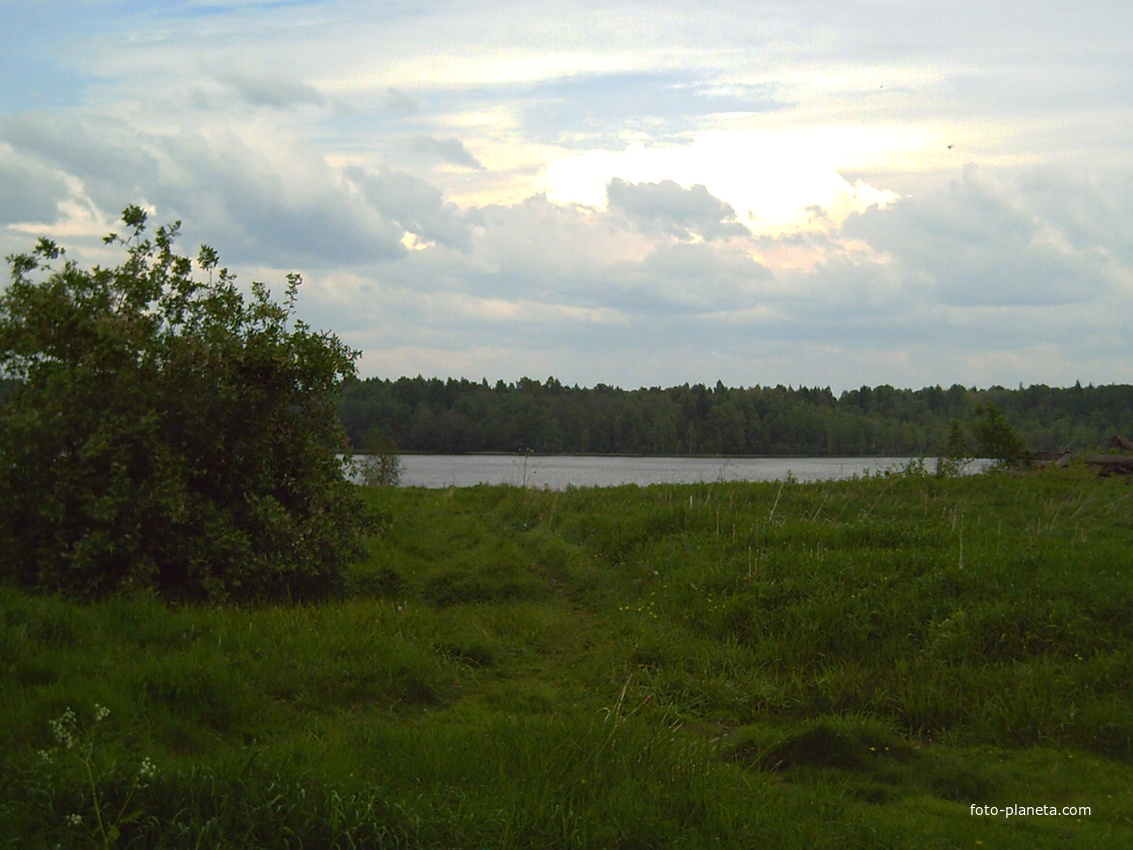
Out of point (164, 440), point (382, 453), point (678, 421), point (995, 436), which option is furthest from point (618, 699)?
point (678, 421)

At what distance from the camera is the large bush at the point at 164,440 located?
828cm

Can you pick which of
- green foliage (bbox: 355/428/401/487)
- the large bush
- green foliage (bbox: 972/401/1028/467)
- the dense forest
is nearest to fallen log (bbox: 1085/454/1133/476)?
green foliage (bbox: 972/401/1028/467)

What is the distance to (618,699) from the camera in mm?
7484

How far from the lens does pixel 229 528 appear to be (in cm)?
871

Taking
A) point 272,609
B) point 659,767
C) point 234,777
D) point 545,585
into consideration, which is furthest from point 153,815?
point 545,585

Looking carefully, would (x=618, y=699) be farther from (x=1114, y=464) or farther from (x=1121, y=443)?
(x=1121, y=443)

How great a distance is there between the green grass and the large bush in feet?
2.28

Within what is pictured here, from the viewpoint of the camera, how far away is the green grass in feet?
15.8

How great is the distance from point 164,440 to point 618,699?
5.01 metres

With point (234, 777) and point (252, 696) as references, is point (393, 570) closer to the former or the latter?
point (252, 696)

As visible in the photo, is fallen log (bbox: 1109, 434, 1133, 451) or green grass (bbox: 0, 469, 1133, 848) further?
fallen log (bbox: 1109, 434, 1133, 451)

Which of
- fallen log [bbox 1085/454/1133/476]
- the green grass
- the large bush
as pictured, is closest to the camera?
the green grass

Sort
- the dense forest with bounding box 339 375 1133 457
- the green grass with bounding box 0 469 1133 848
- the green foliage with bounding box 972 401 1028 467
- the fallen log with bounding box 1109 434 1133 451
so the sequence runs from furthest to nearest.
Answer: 1. the dense forest with bounding box 339 375 1133 457
2. the green foliage with bounding box 972 401 1028 467
3. the fallen log with bounding box 1109 434 1133 451
4. the green grass with bounding box 0 469 1133 848

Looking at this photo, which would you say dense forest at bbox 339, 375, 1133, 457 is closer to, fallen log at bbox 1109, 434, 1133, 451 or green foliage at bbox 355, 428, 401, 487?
green foliage at bbox 355, 428, 401, 487
